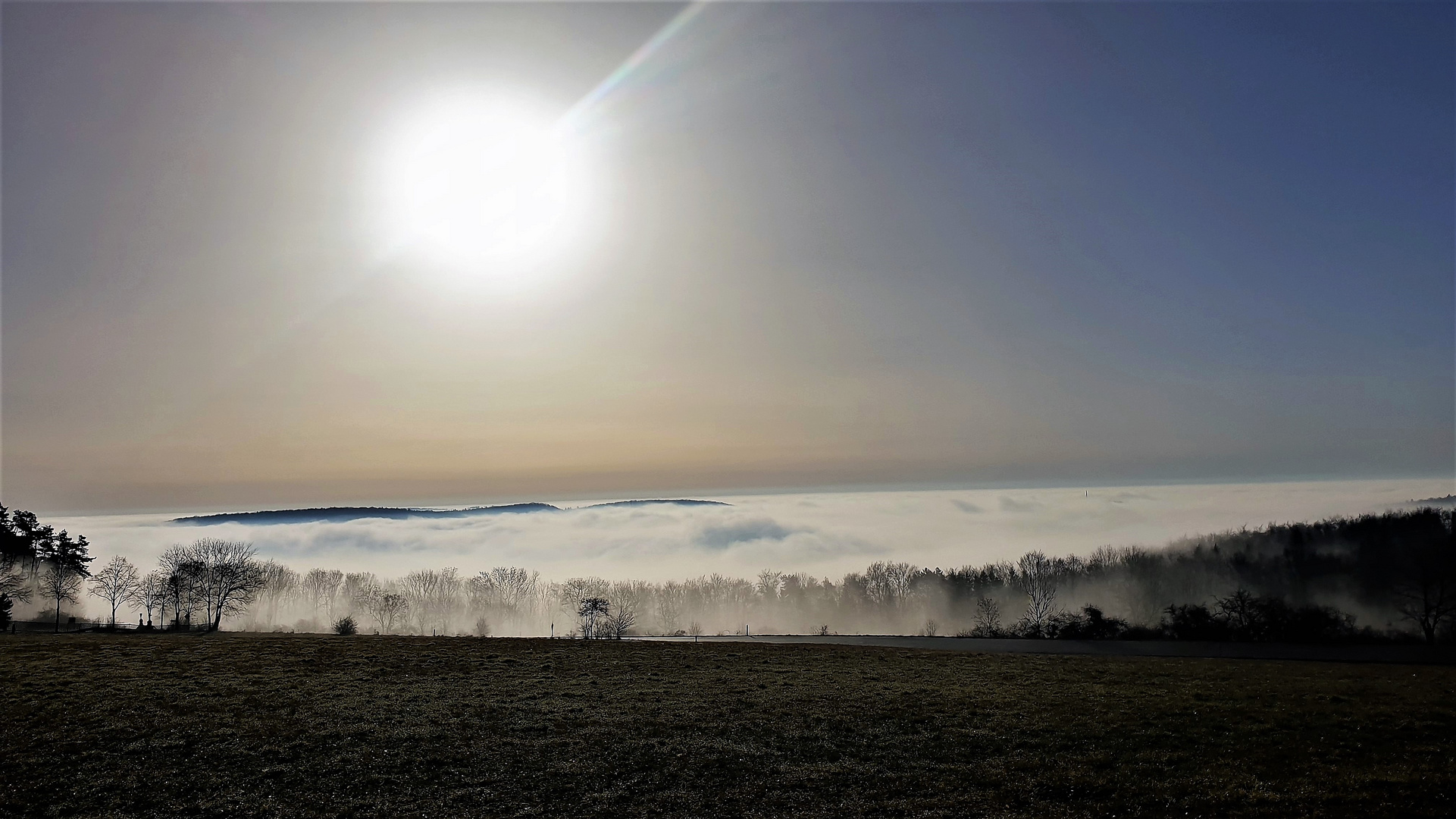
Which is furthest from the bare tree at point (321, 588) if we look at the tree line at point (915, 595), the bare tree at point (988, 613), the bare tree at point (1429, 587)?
the bare tree at point (1429, 587)

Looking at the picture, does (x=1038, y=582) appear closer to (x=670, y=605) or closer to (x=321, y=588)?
(x=670, y=605)

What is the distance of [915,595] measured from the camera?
153500 millimetres

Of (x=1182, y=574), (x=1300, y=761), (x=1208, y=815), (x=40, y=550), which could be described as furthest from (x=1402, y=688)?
(x=40, y=550)

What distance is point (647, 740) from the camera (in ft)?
80.1

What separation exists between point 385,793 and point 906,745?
16.5 m

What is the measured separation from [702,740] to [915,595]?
13880cm

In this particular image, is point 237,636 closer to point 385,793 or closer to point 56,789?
point 56,789

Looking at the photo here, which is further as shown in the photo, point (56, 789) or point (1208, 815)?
point (56, 789)

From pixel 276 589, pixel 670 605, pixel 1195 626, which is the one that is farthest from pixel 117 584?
pixel 1195 626

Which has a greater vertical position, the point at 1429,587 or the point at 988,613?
A: the point at 1429,587

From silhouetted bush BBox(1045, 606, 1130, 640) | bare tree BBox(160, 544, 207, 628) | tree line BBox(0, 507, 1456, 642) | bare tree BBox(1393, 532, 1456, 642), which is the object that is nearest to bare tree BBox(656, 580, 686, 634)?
tree line BBox(0, 507, 1456, 642)

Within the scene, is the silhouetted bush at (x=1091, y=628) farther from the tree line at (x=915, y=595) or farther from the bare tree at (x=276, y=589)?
the bare tree at (x=276, y=589)

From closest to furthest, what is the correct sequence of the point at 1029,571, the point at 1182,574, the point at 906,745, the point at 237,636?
1. the point at 906,745
2. the point at 237,636
3. the point at 1182,574
4. the point at 1029,571

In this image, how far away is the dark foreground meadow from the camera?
19.2 meters
